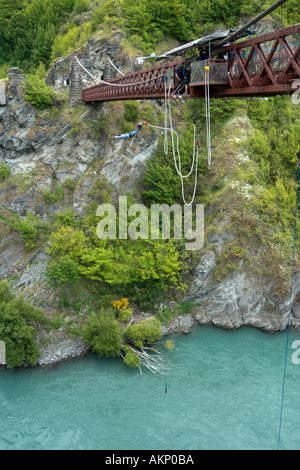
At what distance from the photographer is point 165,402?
471 inches

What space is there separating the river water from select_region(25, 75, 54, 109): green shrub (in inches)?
562

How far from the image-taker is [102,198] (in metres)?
17.7

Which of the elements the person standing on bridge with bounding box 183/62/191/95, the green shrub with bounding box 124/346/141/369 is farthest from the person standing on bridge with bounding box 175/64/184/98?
the green shrub with bounding box 124/346/141/369

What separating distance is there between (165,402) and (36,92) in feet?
56.1

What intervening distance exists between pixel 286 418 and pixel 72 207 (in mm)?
13822

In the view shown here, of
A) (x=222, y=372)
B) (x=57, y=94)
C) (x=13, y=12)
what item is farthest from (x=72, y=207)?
(x=13, y=12)

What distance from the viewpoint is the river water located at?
422 inches

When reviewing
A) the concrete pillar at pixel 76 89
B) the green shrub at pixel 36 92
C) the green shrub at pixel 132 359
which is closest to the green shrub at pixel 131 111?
the concrete pillar at pixel 76 89

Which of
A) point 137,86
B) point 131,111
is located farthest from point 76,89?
point 137,86

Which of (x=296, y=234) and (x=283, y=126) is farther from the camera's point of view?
(x=283, y=126)

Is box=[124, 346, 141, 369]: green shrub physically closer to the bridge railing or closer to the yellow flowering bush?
the yellow flowering bush

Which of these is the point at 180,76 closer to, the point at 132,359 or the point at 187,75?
the point at 187,75

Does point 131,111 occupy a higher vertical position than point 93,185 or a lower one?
higher
